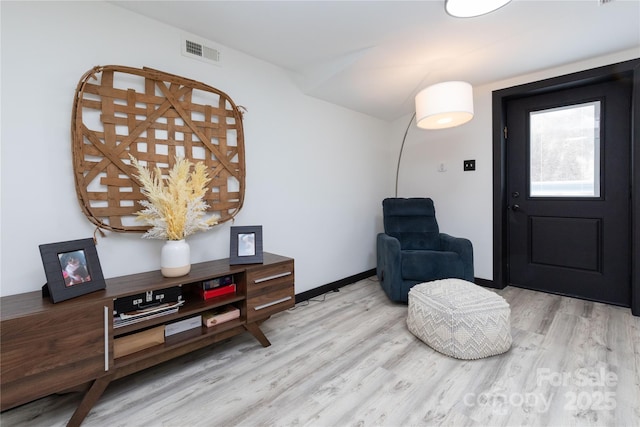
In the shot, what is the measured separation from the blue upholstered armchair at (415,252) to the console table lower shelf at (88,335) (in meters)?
1.35

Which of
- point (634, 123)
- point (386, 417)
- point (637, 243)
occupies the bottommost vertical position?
point (386, 417)

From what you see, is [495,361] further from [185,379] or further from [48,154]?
[48,154]

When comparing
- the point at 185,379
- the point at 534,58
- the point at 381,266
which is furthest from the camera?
the point at 381,266

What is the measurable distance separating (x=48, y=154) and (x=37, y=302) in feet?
2.55

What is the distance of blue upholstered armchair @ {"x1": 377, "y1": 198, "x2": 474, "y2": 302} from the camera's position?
2506mm

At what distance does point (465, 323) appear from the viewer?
1744 millimetres

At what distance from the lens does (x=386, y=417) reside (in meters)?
1.30

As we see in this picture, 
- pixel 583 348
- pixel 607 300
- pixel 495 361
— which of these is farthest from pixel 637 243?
pixel 495 361

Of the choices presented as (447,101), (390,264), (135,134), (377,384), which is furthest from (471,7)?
(377,384)

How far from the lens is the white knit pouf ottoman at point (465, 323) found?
5.71 ft

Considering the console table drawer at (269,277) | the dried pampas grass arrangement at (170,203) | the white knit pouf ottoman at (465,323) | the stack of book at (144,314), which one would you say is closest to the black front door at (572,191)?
the white knit pouf ottoman at (465,323)

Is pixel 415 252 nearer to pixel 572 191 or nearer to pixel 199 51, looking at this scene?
pixel 572 191

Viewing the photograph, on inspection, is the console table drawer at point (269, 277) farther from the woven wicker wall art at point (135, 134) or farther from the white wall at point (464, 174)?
the white wall at point (464, 174)

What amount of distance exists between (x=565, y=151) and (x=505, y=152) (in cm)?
49
